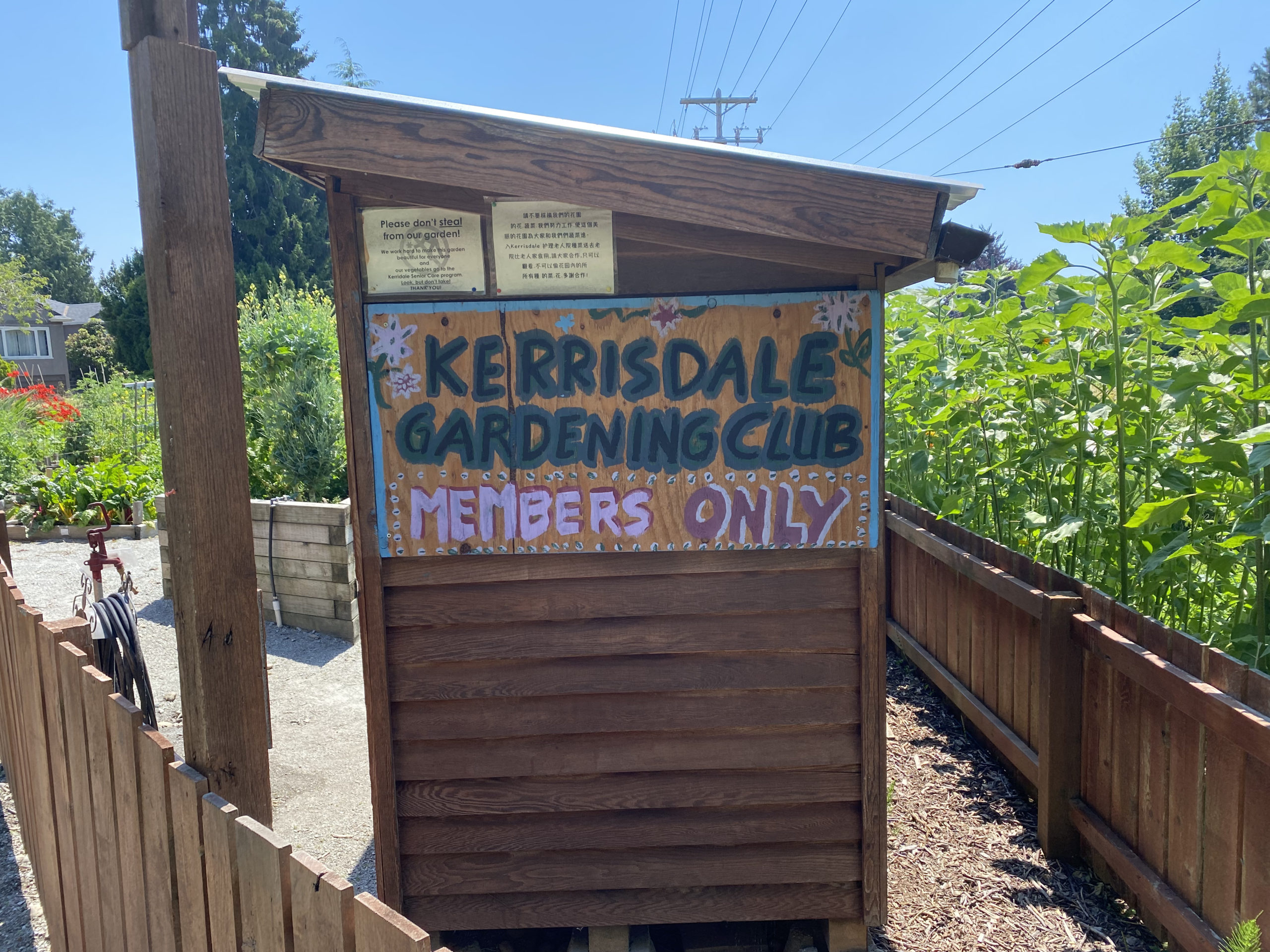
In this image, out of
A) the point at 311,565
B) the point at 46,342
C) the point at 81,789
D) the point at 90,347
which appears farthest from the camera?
the point at 46,342

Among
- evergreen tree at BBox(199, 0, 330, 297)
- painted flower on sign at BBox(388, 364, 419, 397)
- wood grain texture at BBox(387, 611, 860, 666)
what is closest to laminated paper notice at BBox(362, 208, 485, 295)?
painted flower on sign at BBox(388, 364, 419, 397)

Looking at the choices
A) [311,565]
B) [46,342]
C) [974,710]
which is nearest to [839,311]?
Answer: [974,710]

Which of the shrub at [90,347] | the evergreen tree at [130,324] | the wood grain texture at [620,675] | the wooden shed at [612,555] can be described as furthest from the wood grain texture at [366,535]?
the shrub at [90,347]

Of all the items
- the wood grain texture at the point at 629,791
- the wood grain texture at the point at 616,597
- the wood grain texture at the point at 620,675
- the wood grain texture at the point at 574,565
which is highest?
the wood grain texture at the point at 574,565

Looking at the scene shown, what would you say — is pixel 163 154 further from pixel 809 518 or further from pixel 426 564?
pixel 809 518

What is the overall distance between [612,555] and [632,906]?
130 cm

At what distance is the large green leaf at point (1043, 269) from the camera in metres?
3.19

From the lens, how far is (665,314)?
2.86 metres

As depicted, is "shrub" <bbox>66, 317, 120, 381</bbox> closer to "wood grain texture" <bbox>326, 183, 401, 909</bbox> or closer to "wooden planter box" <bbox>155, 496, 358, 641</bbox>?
"wooden planter box" <bbox>155, 496, 358, 641</bbox>

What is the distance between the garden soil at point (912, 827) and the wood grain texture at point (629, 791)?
0.53 meters

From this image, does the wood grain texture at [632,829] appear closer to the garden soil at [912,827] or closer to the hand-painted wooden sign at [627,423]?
the garden soil at [912,827]

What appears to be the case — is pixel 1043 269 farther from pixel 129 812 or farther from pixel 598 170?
pixel 129 812

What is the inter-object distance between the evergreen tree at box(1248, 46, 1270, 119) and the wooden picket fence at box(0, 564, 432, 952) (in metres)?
48.8

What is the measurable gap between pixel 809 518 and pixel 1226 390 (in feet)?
4.78
